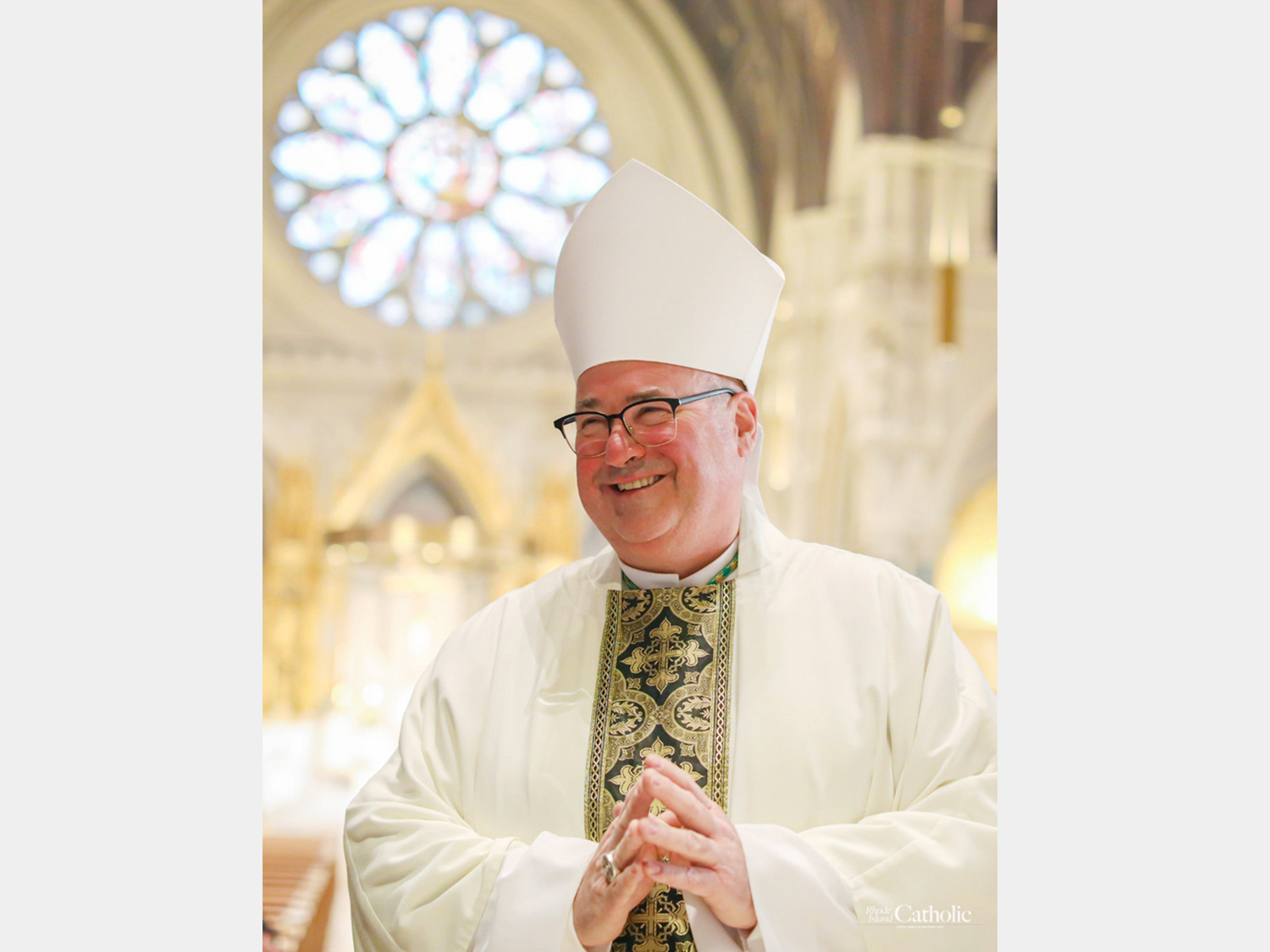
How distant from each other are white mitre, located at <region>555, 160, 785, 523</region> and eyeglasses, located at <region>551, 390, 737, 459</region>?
0.13 metres

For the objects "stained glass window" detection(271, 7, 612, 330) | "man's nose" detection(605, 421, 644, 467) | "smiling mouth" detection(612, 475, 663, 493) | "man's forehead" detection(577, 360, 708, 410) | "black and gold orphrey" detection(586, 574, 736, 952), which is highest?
"stained glass window" detection(271, 7, 612, 330)

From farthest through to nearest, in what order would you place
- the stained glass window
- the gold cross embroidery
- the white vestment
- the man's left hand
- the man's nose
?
the stained glass window, the gold cross embroidery, the man's nose, the white vestment, the man's left hand

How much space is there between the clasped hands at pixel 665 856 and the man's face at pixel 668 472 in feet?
1.88

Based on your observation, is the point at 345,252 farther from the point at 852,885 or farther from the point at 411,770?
the point at 852,885

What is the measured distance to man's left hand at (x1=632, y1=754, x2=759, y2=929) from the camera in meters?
2.69

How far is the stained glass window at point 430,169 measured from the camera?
13.0ft

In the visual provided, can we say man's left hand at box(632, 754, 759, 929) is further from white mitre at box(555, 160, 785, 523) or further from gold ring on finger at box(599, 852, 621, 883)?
white mitre at box(555, 160, 785, 523)

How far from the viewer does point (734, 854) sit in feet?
9.06

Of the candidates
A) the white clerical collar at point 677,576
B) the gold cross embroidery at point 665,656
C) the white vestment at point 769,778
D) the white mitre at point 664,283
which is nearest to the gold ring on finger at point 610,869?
the white vestment at point 769,778

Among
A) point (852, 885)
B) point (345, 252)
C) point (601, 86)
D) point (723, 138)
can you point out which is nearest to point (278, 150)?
point (345, 252)

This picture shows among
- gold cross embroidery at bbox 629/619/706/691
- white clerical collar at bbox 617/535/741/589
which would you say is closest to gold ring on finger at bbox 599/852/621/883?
gold cross embroidery at bbox 629/619/706/691

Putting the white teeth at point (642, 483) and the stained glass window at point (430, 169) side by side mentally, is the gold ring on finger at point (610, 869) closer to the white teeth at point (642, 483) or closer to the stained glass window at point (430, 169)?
the white teeth at point (642, 483)

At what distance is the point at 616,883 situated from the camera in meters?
2.73

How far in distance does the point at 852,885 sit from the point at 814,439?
1.87 meters
